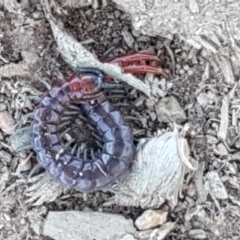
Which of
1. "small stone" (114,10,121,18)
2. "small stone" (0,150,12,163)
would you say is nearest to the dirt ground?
"small stone" (0,150,12,163)

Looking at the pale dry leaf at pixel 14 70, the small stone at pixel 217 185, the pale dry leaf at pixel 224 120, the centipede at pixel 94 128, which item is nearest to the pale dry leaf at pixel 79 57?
the centipede at pixel 94 128

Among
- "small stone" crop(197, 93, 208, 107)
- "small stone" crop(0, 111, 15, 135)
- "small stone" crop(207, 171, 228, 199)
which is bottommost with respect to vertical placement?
"small stone" crop(207, 171, 228, 199)

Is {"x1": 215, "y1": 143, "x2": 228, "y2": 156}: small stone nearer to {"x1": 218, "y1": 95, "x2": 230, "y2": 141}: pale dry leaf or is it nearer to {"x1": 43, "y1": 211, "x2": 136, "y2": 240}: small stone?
{"x1": 218, "y1": 95, "x2": 230, "y2": 141}: pale dry leaf

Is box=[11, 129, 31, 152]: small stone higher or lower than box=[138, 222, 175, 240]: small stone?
higher

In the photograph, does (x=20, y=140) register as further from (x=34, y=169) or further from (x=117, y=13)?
(x=117, y=13)

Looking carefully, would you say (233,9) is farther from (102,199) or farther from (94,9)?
(102,199)

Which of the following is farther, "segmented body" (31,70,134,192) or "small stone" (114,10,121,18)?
"small stone" (114,10,121,18)

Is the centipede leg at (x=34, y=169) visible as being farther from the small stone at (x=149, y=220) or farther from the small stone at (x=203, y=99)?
the small stone at (x=203, y=99)
